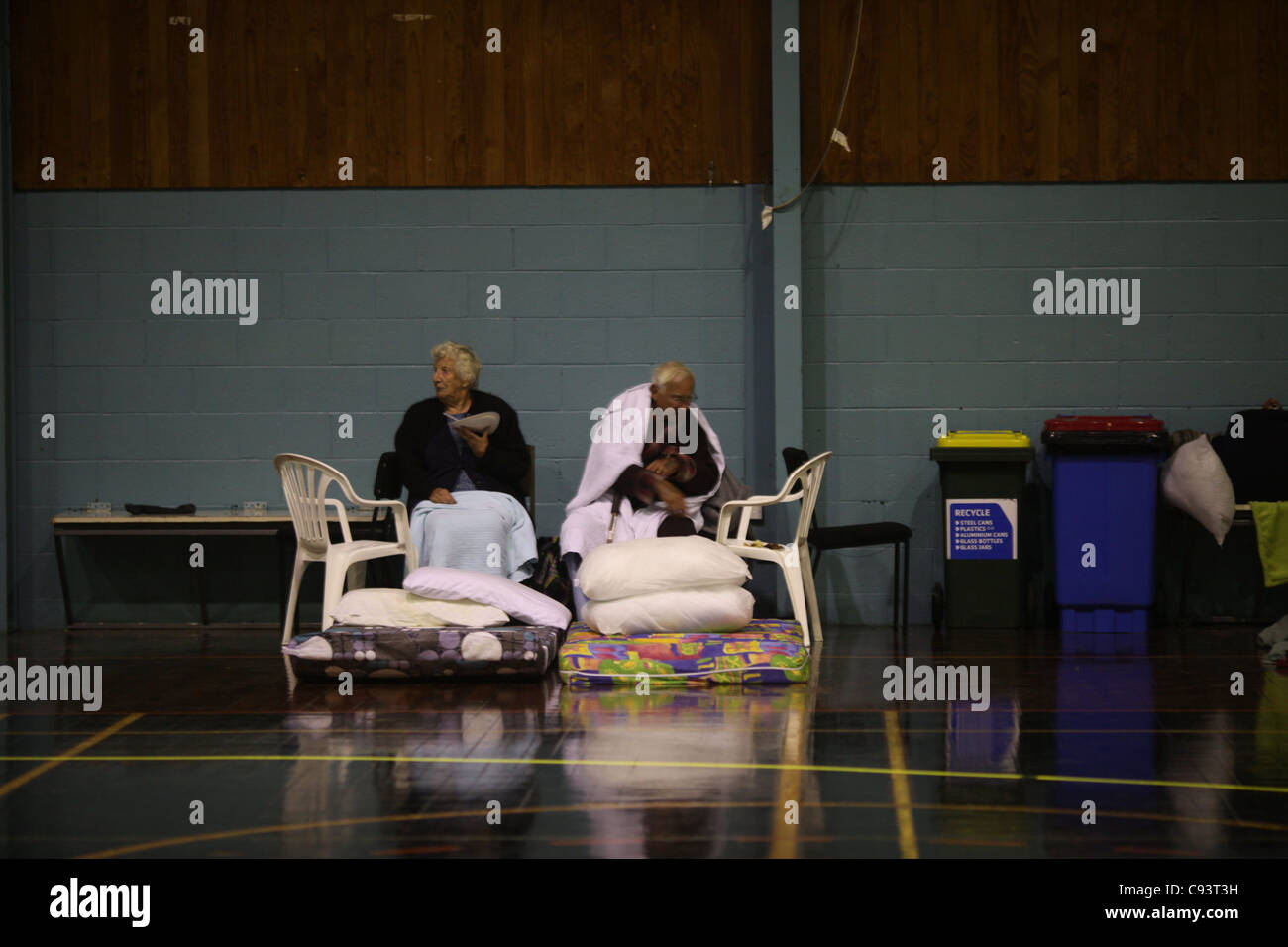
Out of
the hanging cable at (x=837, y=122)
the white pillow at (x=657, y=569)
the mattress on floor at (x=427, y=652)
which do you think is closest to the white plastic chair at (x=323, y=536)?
the mattress on floor at (x=427, y=652)

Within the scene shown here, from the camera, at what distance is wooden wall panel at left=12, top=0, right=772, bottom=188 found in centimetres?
675

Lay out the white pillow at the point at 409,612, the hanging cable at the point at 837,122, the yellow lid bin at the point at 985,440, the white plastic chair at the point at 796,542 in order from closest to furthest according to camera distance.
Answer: the white pillow at the point at 409,612 → the white plastic chair at the point at 796,542 → the yellow lid bin at the point at 985,440 → the hanging cable at the point at 837,122

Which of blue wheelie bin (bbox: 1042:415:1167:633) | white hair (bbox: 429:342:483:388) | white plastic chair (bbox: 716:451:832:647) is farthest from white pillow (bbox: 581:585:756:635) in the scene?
blue wheelie bin (bbox: 1042:415:1167:633)

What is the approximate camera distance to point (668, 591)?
4.82 meters

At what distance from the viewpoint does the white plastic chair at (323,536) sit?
5.30 m

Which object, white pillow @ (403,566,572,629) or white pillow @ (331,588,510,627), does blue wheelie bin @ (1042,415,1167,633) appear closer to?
white pillow @ (403,566,572,629)

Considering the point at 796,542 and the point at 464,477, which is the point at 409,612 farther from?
the point at 796,542

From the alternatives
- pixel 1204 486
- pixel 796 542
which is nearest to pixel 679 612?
pixel 796 542

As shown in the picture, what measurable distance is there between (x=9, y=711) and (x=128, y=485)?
107 inches

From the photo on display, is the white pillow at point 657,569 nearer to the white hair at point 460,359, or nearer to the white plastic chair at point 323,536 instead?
the white plastic chair at point 323,536

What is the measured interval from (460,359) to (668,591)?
1.97 m

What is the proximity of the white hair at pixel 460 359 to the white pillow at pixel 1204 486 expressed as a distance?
3451 millimetres

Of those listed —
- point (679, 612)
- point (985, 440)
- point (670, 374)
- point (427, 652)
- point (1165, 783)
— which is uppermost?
point (670, 374)

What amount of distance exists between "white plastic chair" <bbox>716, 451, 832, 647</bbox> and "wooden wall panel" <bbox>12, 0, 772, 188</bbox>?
209cm
